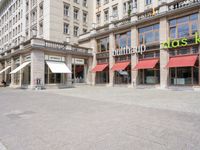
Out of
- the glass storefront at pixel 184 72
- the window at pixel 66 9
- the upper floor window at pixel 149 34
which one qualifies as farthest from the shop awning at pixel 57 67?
the glass storefront at pixel 184 72

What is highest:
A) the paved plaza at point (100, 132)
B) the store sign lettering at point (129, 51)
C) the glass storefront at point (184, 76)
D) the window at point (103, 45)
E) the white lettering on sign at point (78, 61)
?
the window at point (103, 45)

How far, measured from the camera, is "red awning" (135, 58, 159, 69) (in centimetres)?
1958

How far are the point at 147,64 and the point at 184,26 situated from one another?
219 inches

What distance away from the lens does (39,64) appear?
2138 centimetres

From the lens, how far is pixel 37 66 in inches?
834

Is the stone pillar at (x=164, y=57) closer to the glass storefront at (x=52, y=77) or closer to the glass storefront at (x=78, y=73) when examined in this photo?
the glass storefront at (x=78, y=73)

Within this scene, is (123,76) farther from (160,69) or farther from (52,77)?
(52,77)

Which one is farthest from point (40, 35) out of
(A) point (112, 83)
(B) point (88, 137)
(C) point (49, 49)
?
(B) point (88, 137)

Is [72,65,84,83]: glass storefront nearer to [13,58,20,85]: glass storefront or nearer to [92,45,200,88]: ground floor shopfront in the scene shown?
[92,45,200,88]: ground floor shopfront

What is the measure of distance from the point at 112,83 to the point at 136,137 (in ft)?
68.2

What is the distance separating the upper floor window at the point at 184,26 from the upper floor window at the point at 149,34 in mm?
1676

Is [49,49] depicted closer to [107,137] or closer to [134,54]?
[134,54]

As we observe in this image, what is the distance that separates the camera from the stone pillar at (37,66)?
20922 mm

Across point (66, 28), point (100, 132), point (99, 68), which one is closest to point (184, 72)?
point (99, 68)
